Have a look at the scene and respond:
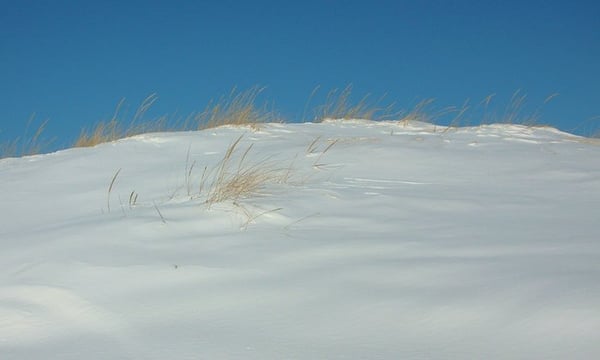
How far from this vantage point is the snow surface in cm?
150

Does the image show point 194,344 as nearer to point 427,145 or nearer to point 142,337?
point 142,337

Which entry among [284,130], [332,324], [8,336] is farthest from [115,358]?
[284,130]

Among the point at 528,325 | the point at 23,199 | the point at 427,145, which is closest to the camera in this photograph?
the point at 528,325

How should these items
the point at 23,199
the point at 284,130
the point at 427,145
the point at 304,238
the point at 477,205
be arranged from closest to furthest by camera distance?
the point at 304,238 → the point at 477,205 → the point at 23,199 → the point at 427,145 → the point at 284,130

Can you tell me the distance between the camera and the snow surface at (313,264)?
1504 millimetres

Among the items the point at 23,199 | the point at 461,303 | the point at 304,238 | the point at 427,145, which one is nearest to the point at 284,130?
the point at 427,145

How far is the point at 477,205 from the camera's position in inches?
114

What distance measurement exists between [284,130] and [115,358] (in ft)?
13.0

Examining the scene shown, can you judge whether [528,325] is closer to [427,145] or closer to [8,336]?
[8,336]

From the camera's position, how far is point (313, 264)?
204 cm

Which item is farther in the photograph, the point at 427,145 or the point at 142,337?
the point at 427,145

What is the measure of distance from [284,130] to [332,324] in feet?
12.6

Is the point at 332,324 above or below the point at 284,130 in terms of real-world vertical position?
below

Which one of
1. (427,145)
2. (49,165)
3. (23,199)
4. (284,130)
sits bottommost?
(23,199)
